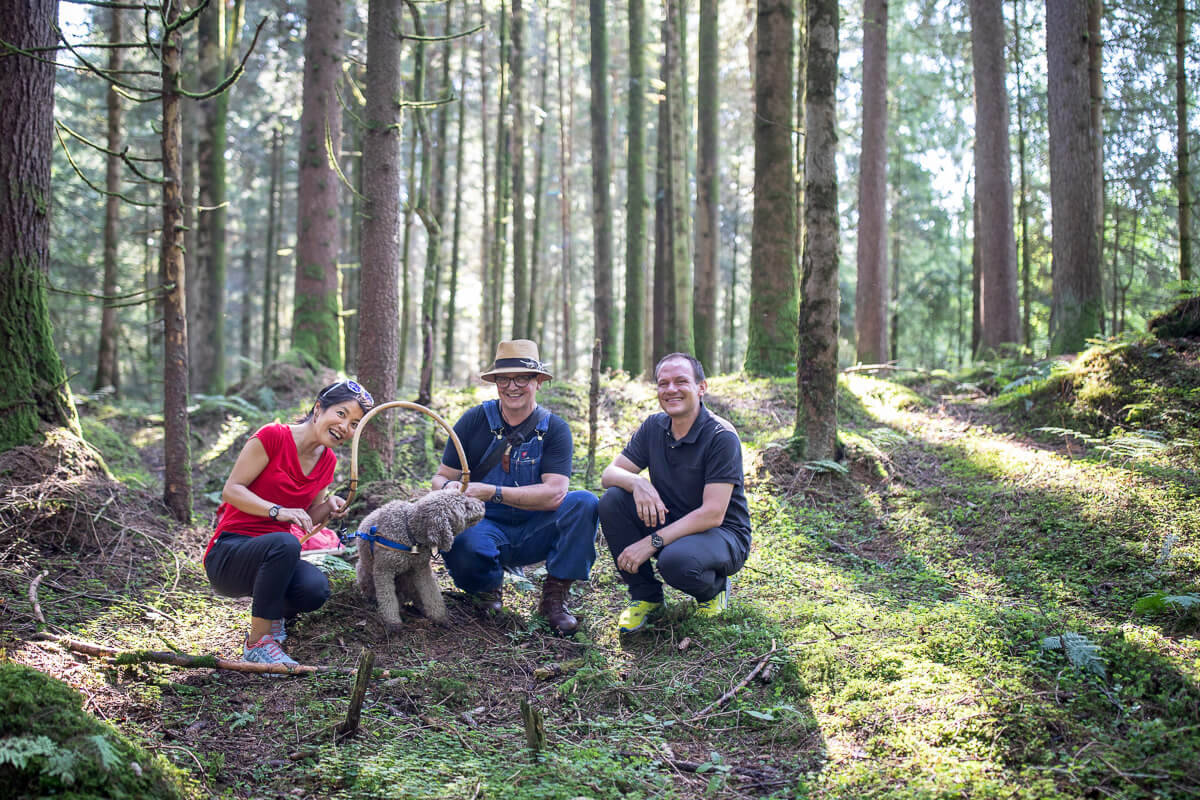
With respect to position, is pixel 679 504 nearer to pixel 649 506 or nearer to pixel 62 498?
pixel 649 506

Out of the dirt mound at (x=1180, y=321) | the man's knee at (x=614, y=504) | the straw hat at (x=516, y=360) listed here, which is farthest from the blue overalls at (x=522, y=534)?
the dirt mound at (x=1180, y=321)

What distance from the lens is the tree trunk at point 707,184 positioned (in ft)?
44.4

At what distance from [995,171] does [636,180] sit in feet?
19.9

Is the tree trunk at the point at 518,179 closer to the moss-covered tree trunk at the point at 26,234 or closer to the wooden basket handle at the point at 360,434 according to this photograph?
the moss-covered tree trunk at the point at 26,234

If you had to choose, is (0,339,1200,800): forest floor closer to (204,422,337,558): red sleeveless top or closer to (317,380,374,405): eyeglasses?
(204,422,337,558): red sleeveless top

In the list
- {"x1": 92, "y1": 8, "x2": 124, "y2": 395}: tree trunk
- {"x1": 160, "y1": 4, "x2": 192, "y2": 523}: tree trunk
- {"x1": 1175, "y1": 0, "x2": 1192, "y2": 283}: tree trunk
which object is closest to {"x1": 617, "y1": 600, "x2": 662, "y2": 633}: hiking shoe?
{"x1": 160, "y1": 4, "x2": 192, "y2": 523}: tree trunk

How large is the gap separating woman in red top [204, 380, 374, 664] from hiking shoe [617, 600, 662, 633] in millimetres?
1875

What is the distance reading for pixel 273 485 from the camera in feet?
14.6

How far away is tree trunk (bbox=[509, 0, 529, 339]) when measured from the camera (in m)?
15.0

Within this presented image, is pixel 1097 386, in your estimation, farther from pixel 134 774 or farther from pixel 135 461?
pixel 135 461

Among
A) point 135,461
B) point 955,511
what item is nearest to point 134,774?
point 955,511

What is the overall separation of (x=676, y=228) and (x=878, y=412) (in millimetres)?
5412

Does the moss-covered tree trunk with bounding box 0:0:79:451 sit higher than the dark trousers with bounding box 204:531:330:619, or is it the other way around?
the moss-covered tree trunk with bounding box 0:0:79:451

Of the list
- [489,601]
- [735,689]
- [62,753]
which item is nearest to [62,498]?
[489,601]
